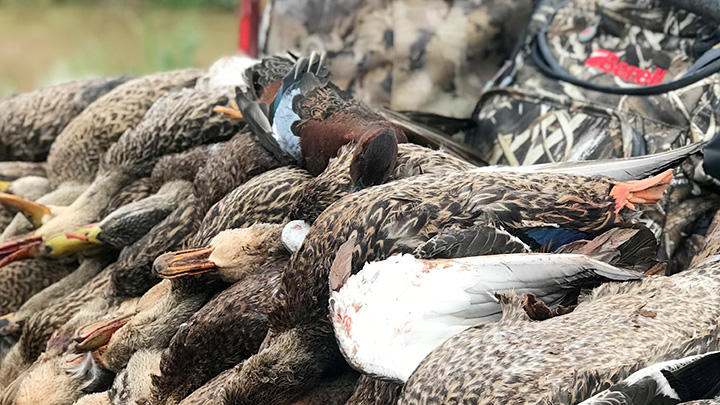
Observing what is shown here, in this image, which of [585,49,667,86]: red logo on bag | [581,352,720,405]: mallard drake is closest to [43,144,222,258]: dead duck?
[585,49,667,86]: red logo on bag

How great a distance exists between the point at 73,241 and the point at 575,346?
2017 millimetres

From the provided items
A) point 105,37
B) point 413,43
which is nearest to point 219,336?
point 413,43

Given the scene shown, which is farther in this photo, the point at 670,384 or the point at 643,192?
the point at 643,192

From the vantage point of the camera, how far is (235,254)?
202cm

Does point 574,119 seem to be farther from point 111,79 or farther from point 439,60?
point 111,79

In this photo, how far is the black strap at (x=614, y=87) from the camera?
226 cm

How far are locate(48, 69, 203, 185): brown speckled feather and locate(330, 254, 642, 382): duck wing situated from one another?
184 centimetres

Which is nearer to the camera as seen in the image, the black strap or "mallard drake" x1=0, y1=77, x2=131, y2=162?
the black strap

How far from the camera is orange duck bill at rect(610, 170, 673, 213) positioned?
160 centimetres

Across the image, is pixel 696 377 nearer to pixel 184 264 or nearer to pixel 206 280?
pixel 184 264

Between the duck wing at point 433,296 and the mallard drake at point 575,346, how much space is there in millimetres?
46

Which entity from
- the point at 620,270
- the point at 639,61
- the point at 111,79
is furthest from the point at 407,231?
the point at 111,79

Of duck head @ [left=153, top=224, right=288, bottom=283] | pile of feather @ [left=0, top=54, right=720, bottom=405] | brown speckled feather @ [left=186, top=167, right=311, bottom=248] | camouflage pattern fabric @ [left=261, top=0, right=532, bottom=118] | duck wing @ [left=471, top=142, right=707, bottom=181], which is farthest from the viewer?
camouflage pattern fabric @ [left=261, top=0, right=532, bottom=118]

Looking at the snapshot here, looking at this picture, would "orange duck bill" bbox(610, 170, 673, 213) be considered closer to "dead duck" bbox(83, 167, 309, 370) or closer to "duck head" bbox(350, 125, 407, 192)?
"duck head" bbox(350, 125, 407, 192)
